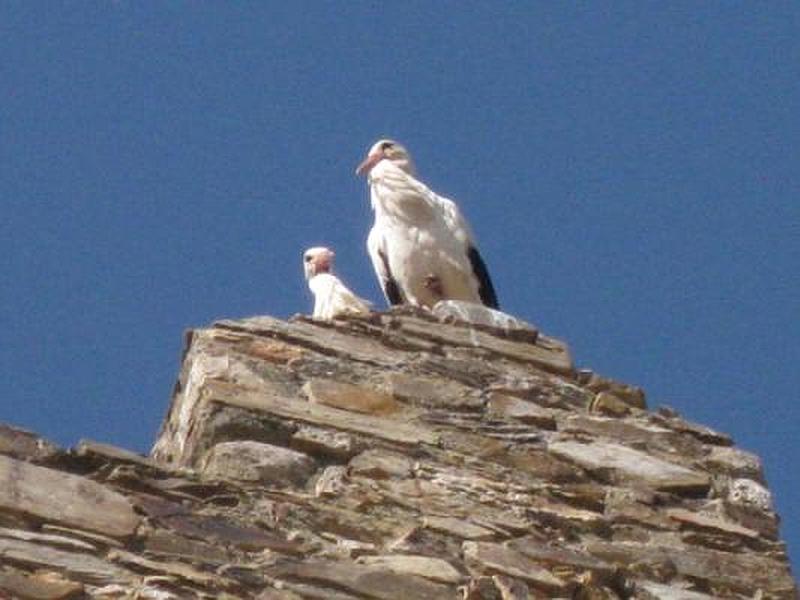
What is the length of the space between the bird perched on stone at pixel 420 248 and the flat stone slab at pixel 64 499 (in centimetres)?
633

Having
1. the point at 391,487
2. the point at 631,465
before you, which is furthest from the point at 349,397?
the point at 631,465

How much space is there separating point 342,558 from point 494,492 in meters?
0.86

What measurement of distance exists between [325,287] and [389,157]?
143 cm

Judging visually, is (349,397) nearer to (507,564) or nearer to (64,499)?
(507,564)

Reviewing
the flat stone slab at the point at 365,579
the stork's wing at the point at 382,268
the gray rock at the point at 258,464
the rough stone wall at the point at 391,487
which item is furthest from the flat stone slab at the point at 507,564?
the stork's wing at the point at 382,268

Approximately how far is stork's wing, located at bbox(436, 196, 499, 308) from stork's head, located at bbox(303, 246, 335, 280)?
30.3 inches

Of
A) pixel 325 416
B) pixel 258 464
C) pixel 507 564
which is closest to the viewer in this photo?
pixel 507 564

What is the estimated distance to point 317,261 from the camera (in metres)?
13.6

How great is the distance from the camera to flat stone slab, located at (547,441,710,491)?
745cm

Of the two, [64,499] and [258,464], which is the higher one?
[258,464]

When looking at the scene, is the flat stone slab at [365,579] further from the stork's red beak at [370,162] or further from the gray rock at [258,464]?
the stork's red beak at [370,162]

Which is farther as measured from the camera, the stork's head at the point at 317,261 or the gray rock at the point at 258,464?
the stork's head at the point at 317,261

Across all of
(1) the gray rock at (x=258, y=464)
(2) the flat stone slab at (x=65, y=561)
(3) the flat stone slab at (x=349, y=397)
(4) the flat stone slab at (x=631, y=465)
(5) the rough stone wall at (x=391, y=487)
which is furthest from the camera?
(4) the flat stone slab at (x=631, y=465)

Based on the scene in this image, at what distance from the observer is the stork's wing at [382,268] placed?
12859 millimetres
